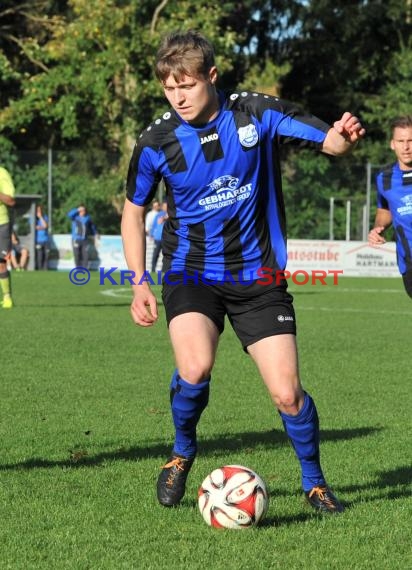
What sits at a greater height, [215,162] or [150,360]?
[215,162]

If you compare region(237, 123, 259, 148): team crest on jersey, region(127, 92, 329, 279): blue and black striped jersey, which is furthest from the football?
region(237, 123, 259, 148): team crest on jersey

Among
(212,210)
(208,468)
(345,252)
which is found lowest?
(345,252)

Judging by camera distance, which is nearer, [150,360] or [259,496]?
[259,496]

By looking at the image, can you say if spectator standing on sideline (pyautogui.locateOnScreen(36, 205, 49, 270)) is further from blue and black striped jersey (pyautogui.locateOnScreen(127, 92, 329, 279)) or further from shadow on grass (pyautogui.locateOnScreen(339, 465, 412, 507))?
blue and black striped jersey (pyautogui.locateOnScreen(127, 92, 329, 279))

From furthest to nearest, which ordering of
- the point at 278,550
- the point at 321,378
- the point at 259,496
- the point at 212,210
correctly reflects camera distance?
the point at 321,378 < the point at 212,210 < the point at 259,496 < the point at 278,550

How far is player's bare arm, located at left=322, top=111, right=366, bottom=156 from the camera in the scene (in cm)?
438

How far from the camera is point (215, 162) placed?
463cm

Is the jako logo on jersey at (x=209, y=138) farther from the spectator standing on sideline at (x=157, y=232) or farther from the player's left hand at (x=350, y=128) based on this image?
the spectator standing on sideline at (x=157, y=232)

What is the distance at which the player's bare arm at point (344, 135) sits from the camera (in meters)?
4.38

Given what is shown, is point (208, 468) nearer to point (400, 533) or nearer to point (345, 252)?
point (400, 533)

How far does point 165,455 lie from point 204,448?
29cm

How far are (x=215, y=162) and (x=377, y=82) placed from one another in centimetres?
3750

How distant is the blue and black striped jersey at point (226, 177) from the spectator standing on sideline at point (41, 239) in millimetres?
23714

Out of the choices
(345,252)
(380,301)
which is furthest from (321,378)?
(345,252)
